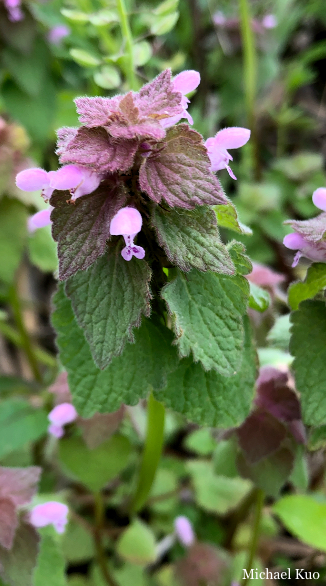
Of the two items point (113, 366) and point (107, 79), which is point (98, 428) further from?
point (107, 79)

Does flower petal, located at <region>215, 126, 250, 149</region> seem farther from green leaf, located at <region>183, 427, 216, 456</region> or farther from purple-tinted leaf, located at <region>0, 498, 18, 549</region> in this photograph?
green leaf, located at <region>183, 427, 216, 456</region>

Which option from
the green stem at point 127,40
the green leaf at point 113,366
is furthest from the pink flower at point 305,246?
the green stem at point 127,40

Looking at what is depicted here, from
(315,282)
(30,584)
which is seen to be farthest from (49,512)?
(315,282)

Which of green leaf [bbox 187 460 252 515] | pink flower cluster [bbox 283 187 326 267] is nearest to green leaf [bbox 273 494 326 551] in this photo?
green leaf [bbox 187 460 252 515]

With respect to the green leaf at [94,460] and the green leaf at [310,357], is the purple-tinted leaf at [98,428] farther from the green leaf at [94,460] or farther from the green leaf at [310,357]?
the green leaf at [310,357]

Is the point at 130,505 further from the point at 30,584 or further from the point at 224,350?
the point at 224,350
